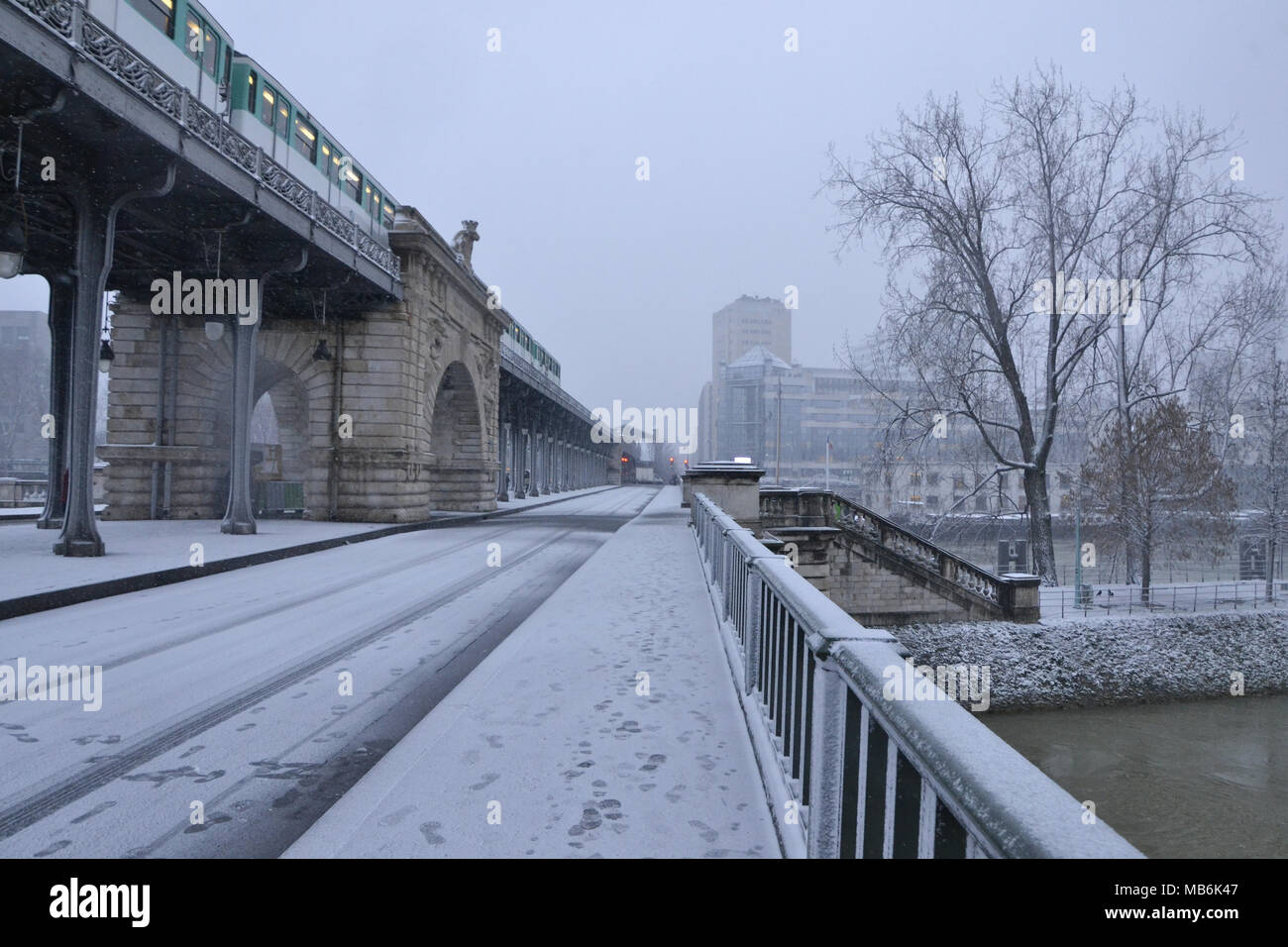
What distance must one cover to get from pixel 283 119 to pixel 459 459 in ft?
43.3

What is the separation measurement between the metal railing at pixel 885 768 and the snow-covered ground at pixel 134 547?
7941 millimetres

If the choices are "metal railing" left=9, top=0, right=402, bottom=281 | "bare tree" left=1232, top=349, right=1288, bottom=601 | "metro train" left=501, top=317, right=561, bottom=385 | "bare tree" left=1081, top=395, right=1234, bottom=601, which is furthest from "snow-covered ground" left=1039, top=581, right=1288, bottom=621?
"metro train" left=501, top=317, right=561, bottom=385

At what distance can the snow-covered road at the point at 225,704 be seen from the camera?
9.63 ft

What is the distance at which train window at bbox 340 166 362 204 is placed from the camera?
725 inches

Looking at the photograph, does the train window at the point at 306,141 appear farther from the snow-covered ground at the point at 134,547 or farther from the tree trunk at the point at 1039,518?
the tree trunk at the point at 1039,518

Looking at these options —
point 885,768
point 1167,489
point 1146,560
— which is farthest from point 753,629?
point 1167,489

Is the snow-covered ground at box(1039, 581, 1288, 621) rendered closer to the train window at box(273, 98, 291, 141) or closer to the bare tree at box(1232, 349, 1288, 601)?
the bare tree at box(1232, 349, 1288, 601)

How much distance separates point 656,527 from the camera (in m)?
18.3

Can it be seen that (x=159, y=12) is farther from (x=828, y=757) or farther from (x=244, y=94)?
(x=828, y=757)

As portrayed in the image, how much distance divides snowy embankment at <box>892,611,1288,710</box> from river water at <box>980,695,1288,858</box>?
45 cm

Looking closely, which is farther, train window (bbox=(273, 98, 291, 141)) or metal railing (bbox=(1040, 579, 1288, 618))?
metal railing (bbox=(1040, 579, 1288, 618))

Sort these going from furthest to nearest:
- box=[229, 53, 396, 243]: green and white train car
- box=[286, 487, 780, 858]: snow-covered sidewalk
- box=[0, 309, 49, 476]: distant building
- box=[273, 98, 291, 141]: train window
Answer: box=[0, 309, 49, 476]: distant building, box=[273, 98, 291, 141]: train window, box=[229, 53, 396, 243]: green and white train car, box=[286, 487, 780, 858]: snow-covered sidewalk
